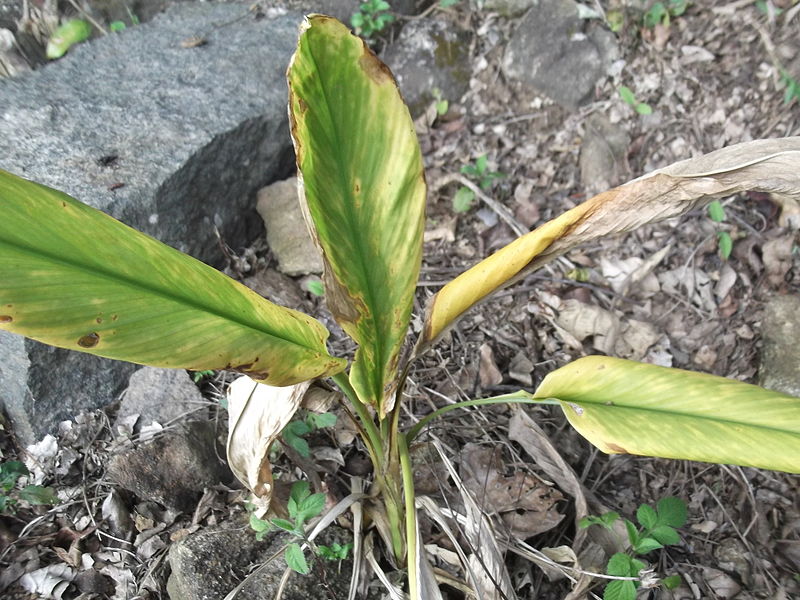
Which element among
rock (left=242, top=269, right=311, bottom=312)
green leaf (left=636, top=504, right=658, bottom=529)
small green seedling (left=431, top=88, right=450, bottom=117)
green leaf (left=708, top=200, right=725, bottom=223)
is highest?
small green seedling (left=431, top=88, right=450, bottom=117)

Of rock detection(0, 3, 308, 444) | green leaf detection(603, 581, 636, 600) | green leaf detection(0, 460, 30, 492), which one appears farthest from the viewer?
rock detection(0, 3, 308, 444)

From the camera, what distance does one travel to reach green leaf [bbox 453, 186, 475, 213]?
1654 mm

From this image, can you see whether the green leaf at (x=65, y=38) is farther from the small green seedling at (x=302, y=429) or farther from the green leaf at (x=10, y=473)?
the small green seedling at (x=302, y=429)

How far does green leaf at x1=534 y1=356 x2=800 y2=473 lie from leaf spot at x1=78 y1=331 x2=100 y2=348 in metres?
0.58

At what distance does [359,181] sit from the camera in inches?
29.2

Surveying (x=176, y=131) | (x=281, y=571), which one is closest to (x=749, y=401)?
(x=281, y=571)

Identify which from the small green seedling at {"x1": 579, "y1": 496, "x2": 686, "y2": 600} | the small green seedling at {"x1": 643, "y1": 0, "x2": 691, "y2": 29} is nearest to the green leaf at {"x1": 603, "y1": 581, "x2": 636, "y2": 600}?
the small green seedling at {"x1": 579, "y1": 496, "x2": 686, "y2": 600}

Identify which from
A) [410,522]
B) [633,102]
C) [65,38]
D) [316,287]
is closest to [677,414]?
[410,522]

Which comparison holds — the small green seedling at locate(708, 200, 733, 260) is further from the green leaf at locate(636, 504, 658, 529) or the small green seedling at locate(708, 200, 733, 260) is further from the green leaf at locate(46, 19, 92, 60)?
the green leaf at locate(46, 19, 92, 60)

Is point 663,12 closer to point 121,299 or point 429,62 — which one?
point 429,62

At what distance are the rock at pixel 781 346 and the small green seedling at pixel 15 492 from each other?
1518 millimetres

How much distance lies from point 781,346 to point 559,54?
1.09 m

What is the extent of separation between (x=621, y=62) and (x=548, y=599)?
1.56 m

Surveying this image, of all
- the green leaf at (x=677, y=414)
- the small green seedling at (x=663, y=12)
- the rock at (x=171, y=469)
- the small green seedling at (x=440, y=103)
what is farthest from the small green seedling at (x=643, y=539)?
the small green seedling at (x=663, y=12)
